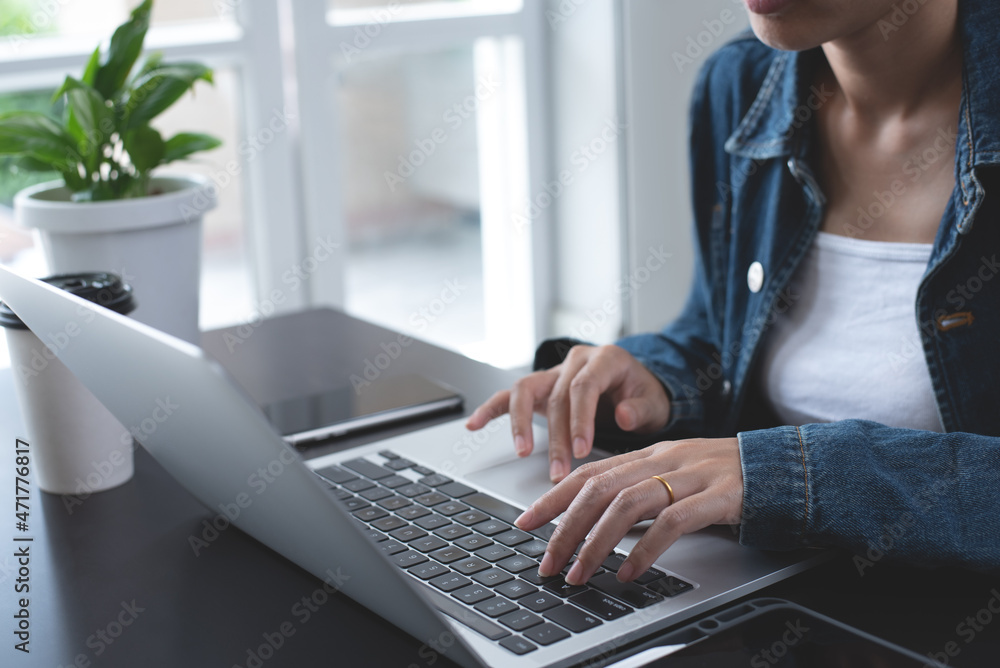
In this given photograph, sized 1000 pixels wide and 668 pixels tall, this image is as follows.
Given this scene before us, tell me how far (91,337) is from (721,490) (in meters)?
0.41

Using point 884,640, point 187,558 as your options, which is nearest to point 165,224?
point 187,558

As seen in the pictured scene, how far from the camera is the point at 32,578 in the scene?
2.34 feet

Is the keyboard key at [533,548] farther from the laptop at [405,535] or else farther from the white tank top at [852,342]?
the white tank top at [852,342]

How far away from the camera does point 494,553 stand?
0.68 metres

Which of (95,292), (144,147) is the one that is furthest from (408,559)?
(144,147)

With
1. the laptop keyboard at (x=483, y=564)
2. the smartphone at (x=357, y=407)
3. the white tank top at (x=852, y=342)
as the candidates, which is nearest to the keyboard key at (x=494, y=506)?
the laptop keyboard at (x=483, y=564)

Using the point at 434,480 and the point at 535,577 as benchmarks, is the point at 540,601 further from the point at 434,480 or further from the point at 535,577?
the point at 434,480

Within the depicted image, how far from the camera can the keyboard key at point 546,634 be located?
57cm

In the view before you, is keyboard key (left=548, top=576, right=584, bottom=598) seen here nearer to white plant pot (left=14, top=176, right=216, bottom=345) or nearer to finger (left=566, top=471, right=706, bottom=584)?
finger (left=566, top=471, right=706, bottom=584)

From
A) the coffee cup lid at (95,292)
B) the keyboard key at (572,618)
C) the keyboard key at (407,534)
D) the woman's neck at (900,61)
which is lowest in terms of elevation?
the keyboard key at (572,618)

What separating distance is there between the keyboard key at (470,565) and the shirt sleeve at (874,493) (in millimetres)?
175

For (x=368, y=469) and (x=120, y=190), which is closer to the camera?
(x=368, y=469)

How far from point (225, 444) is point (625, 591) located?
0.86ft

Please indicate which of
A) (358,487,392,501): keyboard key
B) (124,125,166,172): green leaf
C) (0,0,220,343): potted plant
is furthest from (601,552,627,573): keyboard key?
(124,125,166,172): green leaf
